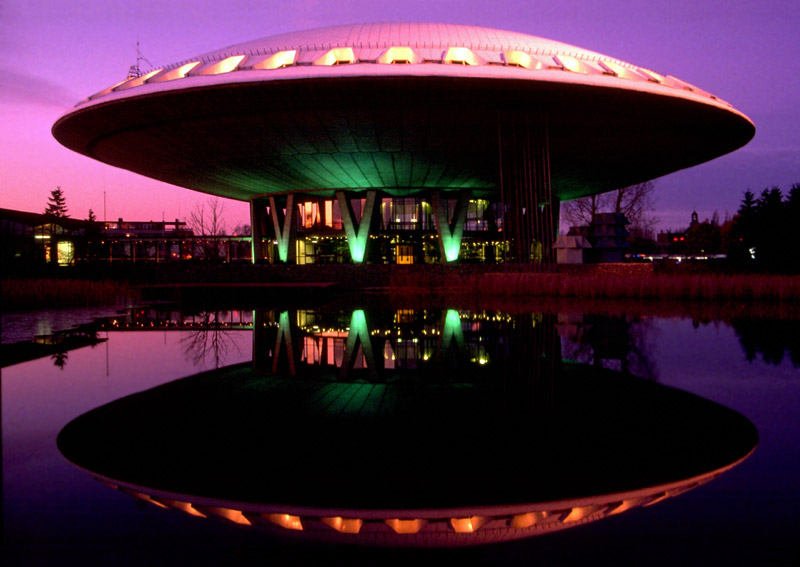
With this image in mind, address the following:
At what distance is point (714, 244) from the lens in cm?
9388

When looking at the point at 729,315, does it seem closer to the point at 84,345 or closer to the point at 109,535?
the point at 84,345

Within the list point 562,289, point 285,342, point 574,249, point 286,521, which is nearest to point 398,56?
point 562,289

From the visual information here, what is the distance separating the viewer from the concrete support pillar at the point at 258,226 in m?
41.5

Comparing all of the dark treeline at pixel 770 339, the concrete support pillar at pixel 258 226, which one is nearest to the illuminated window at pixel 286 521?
the dark treeline at pixel 770 339

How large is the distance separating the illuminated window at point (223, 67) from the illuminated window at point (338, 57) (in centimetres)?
286

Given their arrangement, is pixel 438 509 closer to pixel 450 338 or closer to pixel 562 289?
pixel 450 338

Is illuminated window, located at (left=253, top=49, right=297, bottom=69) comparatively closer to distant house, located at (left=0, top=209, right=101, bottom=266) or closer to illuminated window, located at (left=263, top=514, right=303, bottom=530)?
illuminated window, located at (left=263, top=514, right=303, bottom=530)

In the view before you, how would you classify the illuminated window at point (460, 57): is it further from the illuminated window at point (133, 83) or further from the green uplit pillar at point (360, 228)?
the green uplit pillar at point (360, 228)

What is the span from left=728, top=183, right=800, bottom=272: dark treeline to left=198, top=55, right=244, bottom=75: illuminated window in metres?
23.0

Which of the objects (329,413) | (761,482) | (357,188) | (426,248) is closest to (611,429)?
(761,482)

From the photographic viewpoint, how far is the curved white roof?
18484 mm

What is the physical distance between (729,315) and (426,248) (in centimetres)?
2721

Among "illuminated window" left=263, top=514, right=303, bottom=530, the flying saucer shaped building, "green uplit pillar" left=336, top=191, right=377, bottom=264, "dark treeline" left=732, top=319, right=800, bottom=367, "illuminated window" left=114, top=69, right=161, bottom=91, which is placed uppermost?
"illuminated window" left=114, top=69, right=161, bottom=91

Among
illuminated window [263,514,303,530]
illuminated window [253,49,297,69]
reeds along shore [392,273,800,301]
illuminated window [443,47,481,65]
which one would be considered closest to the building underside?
illuminated window [443,47,481,65]
